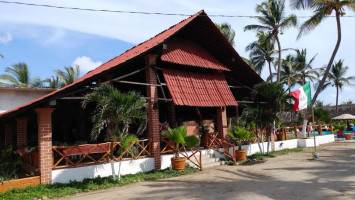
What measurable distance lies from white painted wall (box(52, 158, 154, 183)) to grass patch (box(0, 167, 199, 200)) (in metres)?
0.28

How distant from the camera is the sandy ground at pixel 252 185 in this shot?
707cm

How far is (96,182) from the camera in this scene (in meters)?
8.56

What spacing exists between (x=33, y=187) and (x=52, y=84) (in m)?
24.0

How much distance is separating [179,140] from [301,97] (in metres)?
7.68

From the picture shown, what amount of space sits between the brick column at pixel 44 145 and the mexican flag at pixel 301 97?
37.9ft

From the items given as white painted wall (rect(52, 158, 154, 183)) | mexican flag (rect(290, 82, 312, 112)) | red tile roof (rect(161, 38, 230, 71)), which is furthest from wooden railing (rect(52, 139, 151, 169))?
mexican flag (rect(290, 82, 312, 112))

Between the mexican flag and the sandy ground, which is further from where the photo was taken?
the mexican flag

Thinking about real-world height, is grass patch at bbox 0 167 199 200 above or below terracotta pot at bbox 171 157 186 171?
below

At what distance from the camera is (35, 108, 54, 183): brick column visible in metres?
8.16

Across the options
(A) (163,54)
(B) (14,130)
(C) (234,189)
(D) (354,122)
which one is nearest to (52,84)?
(B) (14,130)

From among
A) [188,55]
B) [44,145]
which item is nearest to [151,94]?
[188,55]

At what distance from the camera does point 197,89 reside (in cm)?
1220

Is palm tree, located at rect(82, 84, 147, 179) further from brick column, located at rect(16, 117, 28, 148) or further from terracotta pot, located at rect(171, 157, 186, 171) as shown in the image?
brick column, located at rect(16, 117, 28, 148)

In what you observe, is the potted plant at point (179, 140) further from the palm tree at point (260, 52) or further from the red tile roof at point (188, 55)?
the palm tree at point (260, 52)
